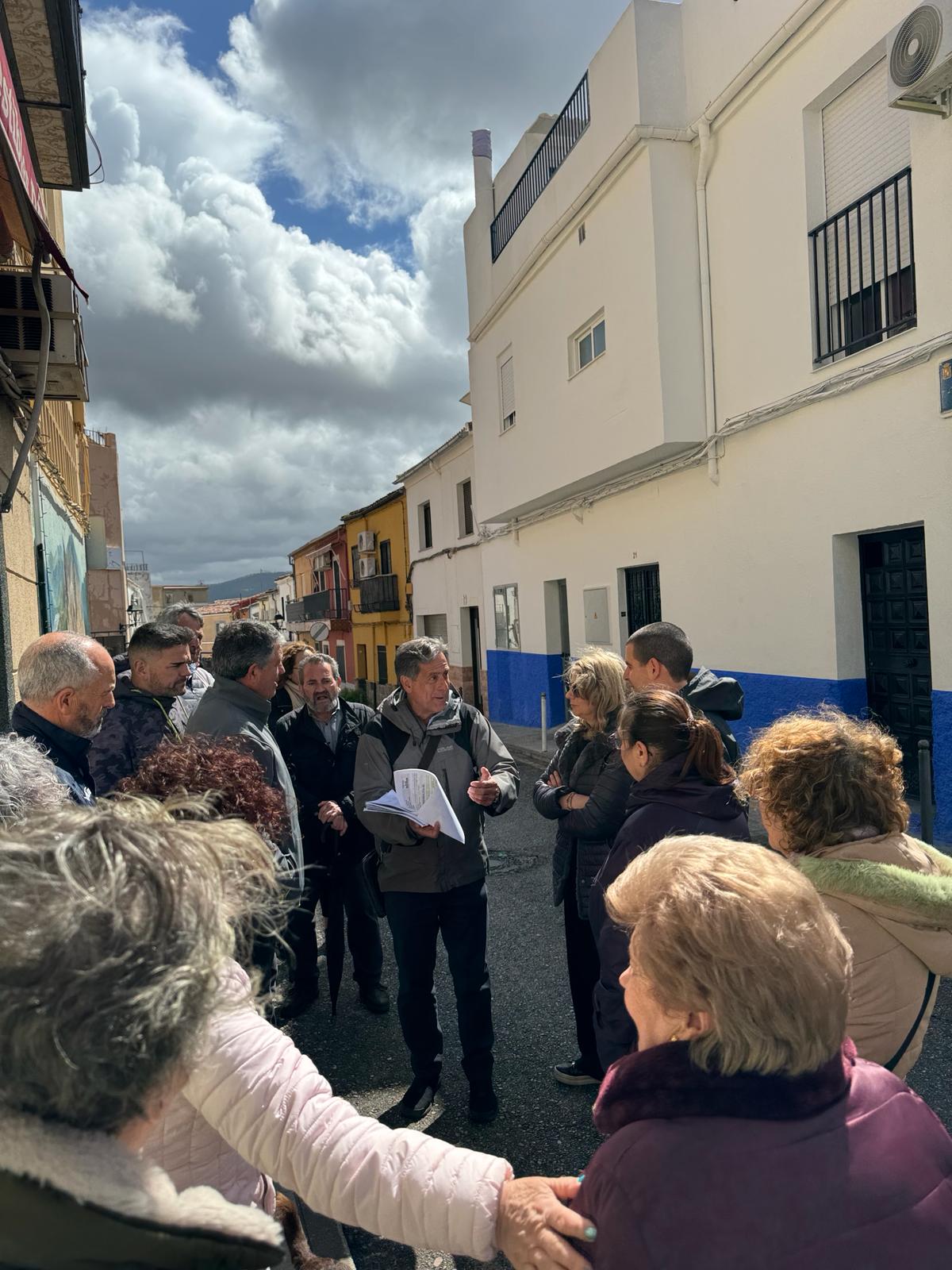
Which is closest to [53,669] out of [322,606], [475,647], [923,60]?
[923,60]

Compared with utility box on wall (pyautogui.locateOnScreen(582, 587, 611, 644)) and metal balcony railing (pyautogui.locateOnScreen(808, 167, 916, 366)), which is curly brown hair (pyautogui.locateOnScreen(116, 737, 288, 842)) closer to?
metal balcony railing (pyautogui.locateOnScreen(808, 167, 916, 366))

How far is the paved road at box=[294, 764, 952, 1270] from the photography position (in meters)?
Result: 2.80

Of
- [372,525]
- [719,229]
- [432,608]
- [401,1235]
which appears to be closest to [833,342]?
[719,229]

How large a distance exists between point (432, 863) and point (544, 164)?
35.8ft

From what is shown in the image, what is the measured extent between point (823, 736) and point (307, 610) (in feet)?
115

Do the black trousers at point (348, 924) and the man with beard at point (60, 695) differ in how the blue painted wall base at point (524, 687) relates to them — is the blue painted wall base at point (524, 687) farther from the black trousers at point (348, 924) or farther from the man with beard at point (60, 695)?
the man with beard at point (60, 695)

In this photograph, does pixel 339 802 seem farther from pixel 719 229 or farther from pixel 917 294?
pixel 719 229

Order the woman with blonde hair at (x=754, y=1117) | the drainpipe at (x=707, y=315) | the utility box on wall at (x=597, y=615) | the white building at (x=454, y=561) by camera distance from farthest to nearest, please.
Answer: the white building at (x=454, y=561) < the utility box on wall at (x=597, y=615) < the drainpipe at (x=707, y=315) < the woman with blonde hair at (x=754, y=1117)

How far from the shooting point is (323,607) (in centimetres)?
→ 3347

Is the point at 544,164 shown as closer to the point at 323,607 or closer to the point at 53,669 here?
the point at 53,669

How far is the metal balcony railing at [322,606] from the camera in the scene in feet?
104

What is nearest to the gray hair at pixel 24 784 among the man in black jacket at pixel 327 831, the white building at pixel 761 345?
the man in black jacket at pixel 327 831

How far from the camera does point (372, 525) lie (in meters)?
26.9

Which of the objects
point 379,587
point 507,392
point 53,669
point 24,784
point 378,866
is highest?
point 507,392
